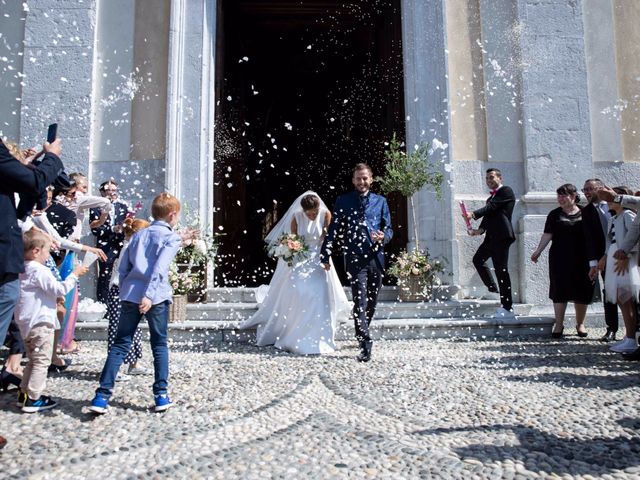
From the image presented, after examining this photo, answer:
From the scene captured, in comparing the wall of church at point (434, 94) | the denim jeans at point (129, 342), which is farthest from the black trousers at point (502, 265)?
the denim jeans at point (129, 342)

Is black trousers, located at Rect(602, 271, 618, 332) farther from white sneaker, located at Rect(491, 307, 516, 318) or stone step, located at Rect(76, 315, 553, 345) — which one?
white sneaker, located at Rect(491, 307, 516, 318)

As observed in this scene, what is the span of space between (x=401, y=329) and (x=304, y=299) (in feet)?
4.13

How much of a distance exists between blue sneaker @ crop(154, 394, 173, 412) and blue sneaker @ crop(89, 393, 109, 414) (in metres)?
0.28

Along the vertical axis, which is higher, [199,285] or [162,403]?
[199,285]

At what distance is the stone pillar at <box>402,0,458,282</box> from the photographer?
7.50 meters

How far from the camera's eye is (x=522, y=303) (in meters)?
7.34

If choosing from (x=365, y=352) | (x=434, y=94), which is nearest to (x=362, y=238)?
(x=365, y=352)

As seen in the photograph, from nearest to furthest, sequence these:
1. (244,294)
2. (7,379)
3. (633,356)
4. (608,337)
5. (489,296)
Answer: (7,379) < (633,356) < (608,337) < (244,294) < (489,296)

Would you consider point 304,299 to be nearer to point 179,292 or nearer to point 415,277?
point 179,292

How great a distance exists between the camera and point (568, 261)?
226 inches

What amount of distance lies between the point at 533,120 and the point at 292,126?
9.54 metres

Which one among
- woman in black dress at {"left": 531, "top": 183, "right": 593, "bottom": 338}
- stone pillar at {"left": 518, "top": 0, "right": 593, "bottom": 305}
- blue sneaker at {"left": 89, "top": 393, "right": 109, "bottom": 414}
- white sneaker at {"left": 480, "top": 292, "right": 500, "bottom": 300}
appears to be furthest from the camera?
stone pillar at {"left": 518, "top": 0, "right": 593, "bottom": 305}

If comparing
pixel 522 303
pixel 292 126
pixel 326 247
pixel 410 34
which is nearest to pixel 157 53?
pixel 410 34

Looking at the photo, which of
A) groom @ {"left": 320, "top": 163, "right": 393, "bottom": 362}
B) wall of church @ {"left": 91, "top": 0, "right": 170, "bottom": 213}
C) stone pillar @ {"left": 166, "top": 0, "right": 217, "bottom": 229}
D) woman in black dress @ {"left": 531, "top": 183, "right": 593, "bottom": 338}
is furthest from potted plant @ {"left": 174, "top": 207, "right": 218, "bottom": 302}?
woman in black dress @ {"left": 531, "top": 183, "right": 593, "bottom": 338}
